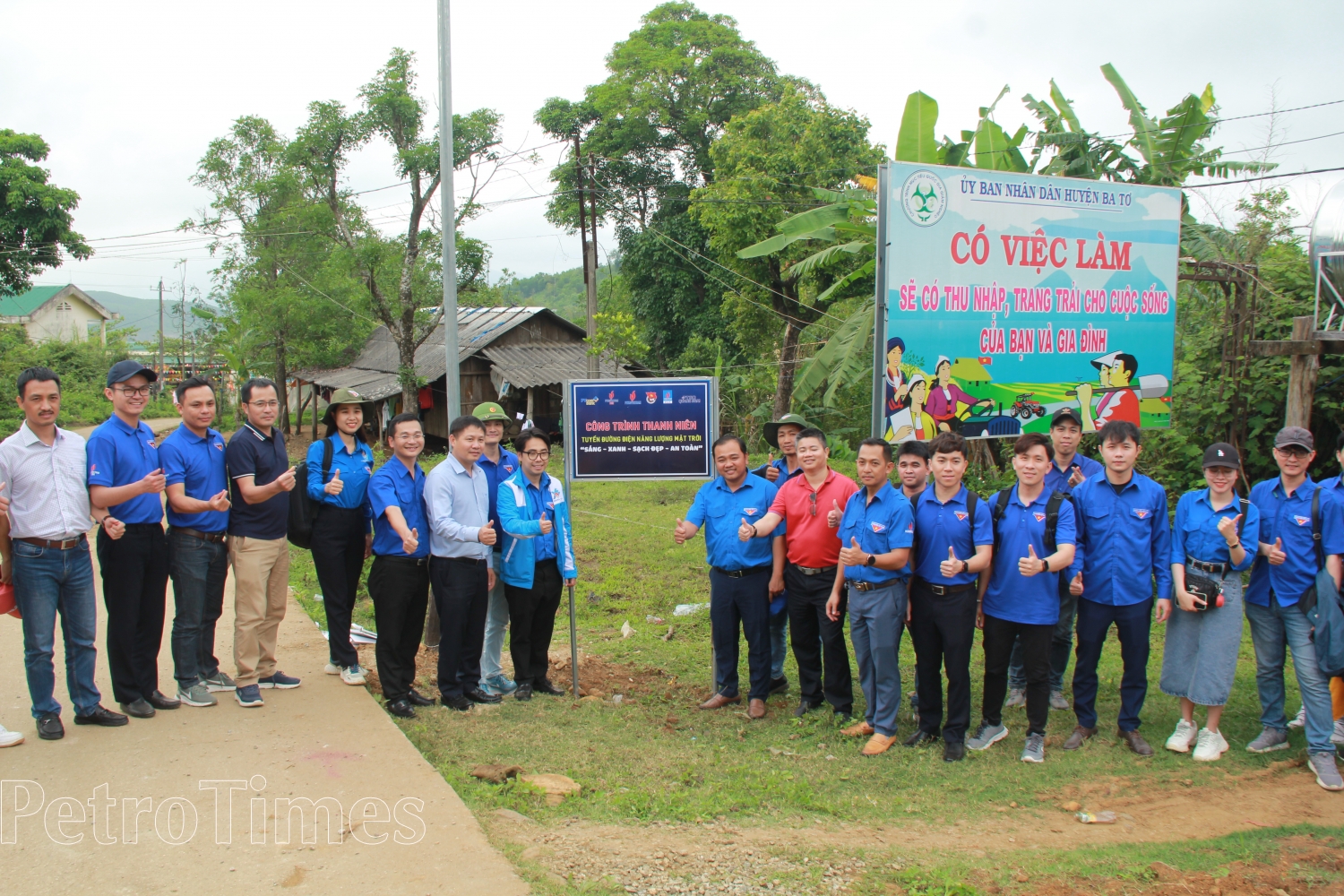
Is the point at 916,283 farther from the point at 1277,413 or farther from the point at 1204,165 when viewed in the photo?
the point at 1204,165

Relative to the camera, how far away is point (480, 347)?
2702 centimetres

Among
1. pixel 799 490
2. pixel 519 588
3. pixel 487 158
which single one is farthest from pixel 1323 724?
pixel 487 158

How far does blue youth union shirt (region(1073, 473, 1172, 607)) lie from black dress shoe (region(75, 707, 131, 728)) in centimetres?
521

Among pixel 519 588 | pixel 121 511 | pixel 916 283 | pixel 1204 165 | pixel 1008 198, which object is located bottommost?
pixel 519 588

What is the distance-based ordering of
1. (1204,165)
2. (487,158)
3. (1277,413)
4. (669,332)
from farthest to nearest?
(669,332), (487,158), (1204,165), (1277,413)

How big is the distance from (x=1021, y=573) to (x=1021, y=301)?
357 cm

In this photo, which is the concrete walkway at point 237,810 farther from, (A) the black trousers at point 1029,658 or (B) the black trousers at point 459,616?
(A) the black trousers at point 1029,658

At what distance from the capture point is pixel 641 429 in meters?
6.09

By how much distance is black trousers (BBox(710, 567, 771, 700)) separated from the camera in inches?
222

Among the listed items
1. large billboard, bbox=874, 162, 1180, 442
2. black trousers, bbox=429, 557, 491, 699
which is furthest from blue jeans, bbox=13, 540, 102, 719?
large billboard, bbox=874, 162, 1180, 442

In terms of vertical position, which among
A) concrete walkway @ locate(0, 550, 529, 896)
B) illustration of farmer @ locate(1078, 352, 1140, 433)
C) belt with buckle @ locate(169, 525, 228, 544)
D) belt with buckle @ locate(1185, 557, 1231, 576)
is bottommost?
concrete walkway @ locate(0, 550, 529, 896)

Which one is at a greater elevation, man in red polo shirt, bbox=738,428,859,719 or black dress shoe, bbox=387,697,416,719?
man in red polo shirt, bbox=738,428,859,719

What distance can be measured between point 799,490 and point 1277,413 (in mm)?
8111

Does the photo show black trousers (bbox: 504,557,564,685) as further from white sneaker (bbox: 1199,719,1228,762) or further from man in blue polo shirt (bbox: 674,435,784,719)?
white sneaker (bbox: 1199,719,1228,762)
